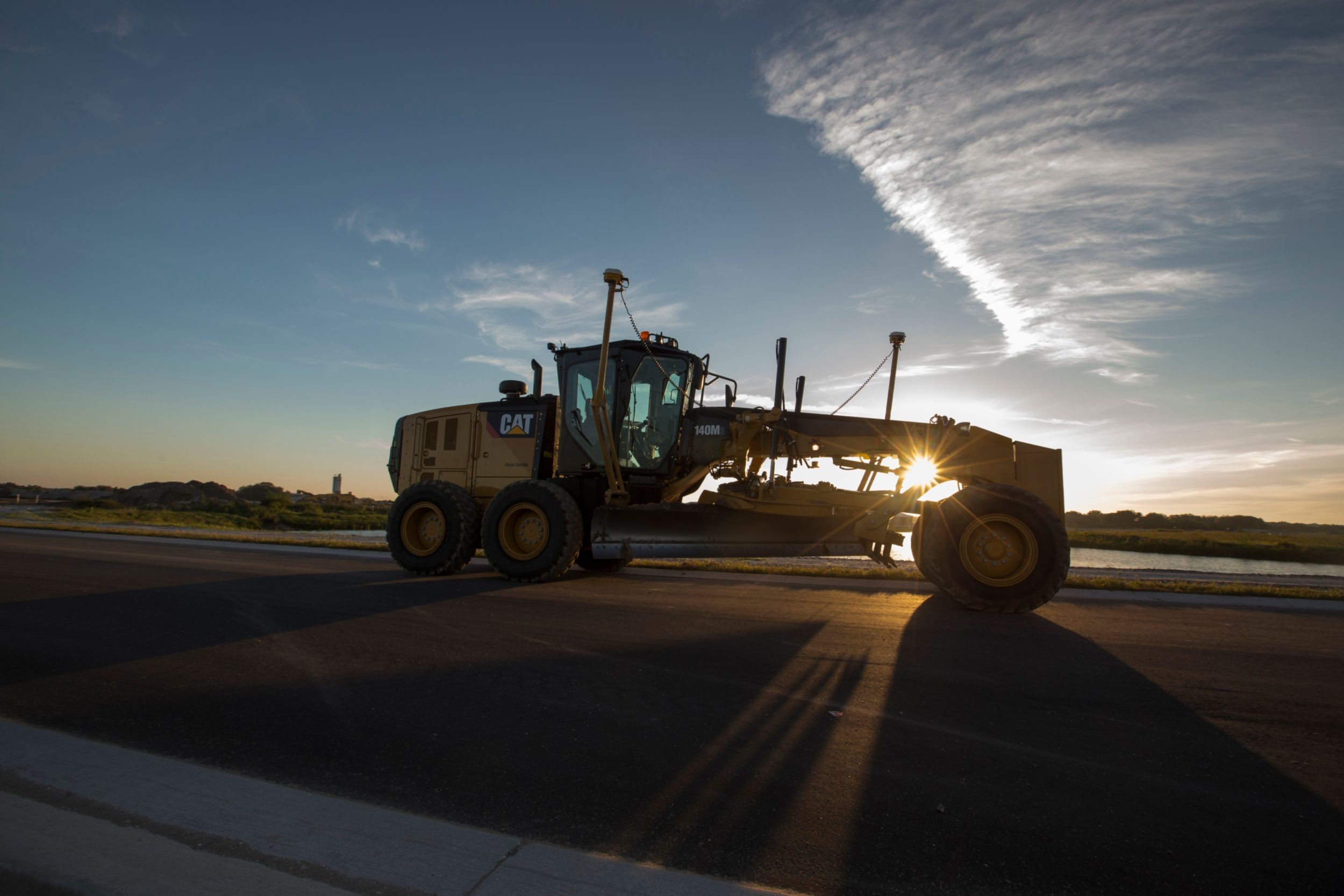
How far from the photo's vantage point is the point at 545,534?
9648 mm

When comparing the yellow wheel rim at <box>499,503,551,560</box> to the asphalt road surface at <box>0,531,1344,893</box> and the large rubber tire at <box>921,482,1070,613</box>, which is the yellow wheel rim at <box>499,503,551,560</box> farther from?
the large rubber tire at <box>921,482,1070,613</box>

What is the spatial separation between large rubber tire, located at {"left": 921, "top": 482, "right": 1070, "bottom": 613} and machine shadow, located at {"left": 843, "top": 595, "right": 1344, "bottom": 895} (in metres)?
2.68

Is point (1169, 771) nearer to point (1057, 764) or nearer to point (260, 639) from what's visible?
point (1057, 764)

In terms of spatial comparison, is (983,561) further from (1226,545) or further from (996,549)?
(1226,545)

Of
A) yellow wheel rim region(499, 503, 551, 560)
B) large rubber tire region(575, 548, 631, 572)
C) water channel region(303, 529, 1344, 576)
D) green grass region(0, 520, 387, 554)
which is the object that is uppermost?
yellow wheel rim region(499, 503, 551, 560)

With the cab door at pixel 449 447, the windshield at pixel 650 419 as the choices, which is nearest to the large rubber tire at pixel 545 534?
the windshield at pixel 650 419

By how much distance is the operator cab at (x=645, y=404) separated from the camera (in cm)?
994

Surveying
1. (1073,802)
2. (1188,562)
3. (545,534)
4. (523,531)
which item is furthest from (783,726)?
(1188,562)

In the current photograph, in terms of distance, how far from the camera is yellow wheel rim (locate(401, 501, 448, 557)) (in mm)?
10828

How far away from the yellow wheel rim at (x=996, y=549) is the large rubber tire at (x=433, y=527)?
703 centimetres

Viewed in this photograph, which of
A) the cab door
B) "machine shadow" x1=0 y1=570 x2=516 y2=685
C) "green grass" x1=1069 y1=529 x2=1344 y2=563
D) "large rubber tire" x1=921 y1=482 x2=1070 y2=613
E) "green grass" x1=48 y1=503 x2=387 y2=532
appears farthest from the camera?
"green grass" x1=48 y1=503 x2=387 y2=532

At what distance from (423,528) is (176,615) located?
4.85m

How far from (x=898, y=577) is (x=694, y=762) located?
8.13 metres

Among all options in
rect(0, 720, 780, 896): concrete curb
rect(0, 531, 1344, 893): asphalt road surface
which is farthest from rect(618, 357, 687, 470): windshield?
rect(0, 720, 780, 896): concrete curb
